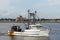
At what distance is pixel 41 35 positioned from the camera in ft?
269

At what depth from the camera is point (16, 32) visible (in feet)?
281

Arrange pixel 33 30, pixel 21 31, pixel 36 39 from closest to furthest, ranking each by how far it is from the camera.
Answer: pixel 36 39, pixel 33 30, pixel 21 31

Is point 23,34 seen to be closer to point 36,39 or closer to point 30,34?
point 30,34

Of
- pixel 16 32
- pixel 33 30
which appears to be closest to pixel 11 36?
pixel 16 32

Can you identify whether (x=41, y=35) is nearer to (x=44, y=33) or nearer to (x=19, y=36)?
(x=44, y=33)

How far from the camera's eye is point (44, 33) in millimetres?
81062

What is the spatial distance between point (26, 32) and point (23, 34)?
4.99 feet

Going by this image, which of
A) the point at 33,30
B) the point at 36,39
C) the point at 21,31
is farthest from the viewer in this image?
the point at 21,31

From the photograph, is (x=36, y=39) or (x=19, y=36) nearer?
(x=36, y=39)

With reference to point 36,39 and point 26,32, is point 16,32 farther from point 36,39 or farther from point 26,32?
point 36,39

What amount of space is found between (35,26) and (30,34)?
116 inches

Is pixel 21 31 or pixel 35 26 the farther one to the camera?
pixel 21 31

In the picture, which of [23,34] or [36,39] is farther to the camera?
[23,34]

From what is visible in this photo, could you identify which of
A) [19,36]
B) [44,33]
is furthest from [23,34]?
[44,33]
